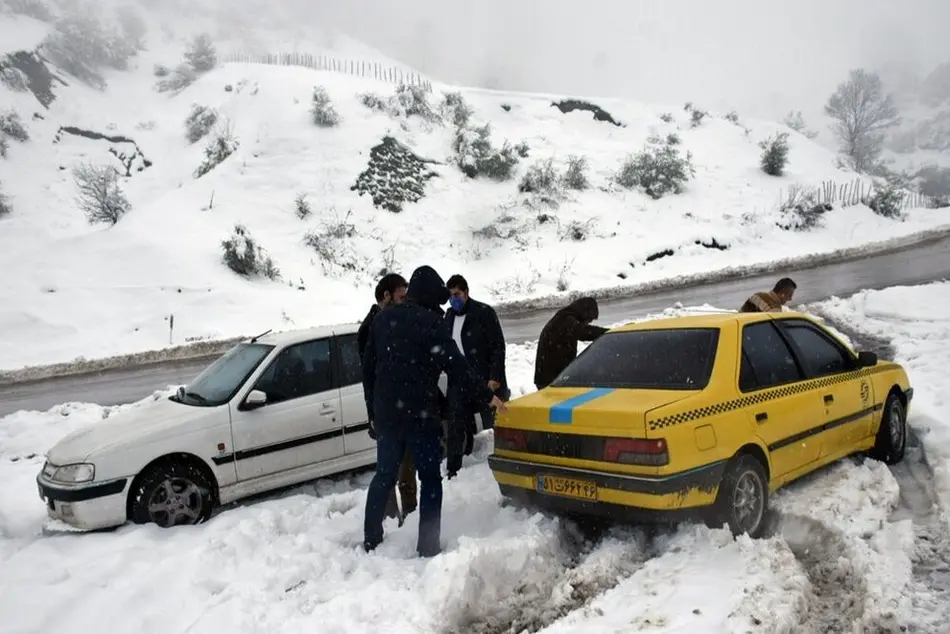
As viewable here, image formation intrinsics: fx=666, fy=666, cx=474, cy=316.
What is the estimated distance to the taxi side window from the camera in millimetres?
4496

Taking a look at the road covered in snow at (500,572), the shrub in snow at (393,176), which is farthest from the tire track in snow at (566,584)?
the shrub in snow at (393,176)

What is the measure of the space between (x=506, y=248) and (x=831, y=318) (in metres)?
13.7

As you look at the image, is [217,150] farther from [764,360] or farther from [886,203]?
[764,360]

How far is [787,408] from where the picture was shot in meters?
4.59

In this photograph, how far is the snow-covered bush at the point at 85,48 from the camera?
50.0m

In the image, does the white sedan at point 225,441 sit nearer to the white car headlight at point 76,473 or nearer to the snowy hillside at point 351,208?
the white car headlight at point 76,473

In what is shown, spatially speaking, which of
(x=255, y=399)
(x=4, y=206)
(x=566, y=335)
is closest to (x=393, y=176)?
(x=4, y=206)

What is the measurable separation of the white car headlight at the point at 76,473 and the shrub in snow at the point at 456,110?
2921 centimetres

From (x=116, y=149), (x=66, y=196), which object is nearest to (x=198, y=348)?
(x=66, y=196)

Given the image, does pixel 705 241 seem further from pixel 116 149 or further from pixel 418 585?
pixel 116 149

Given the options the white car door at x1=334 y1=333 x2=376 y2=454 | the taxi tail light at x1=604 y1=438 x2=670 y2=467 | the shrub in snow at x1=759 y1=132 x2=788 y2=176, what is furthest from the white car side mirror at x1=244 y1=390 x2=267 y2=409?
the shrub in snow at x1=759 y1=132 x2=788 y2=176

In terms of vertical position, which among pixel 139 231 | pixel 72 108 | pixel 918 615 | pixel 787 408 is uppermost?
pixel 72 108

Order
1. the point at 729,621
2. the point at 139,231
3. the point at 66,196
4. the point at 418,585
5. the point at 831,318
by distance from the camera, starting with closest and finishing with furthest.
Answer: the point at 729,621 < the point at 418,585 < the point at 831,318 < the point at 139,231 < the point at 66,196

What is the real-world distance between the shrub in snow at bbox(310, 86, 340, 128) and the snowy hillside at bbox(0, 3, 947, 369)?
0.38m
